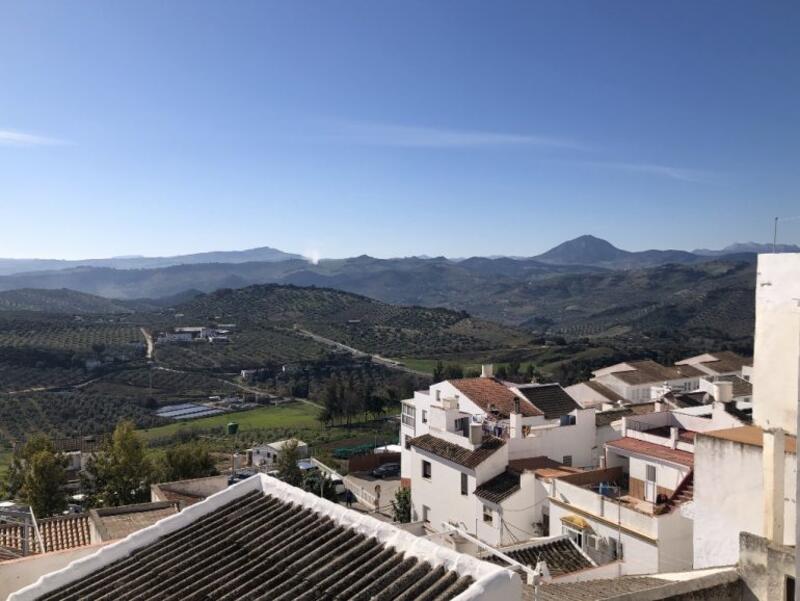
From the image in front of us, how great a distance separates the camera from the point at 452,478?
2450 centimetres

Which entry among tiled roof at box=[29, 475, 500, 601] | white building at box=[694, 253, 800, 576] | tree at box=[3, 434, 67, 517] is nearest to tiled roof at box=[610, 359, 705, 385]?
tree at box=[3, 434, 67, 517]

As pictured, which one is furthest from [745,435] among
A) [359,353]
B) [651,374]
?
[359,353]

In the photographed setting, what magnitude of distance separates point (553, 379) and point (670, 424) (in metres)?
54.1

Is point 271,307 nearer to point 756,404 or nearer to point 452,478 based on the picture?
point 452,478

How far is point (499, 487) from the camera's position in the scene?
886 inches

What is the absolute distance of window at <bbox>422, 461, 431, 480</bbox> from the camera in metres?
26.2

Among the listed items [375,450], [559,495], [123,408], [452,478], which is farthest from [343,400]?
[559,495]

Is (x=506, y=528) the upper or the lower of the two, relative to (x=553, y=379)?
upper

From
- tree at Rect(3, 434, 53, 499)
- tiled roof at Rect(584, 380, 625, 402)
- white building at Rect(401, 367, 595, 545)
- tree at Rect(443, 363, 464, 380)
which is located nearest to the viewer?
white building at Rect(401, 367, 595, 545)

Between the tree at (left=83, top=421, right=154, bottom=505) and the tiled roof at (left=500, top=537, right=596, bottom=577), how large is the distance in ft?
50.7

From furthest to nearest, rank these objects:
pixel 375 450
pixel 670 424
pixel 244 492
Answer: pixel 375 450, pixel 670 424, pixel 244 492

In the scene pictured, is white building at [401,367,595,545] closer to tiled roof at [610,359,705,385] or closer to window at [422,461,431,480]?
window at [422,461,431,480]

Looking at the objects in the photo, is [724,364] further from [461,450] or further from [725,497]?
[725,497]

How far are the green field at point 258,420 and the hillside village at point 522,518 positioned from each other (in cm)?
3402
